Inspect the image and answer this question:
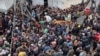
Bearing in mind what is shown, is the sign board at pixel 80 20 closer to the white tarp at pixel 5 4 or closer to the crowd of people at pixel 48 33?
the crowd of people at pixel 48 33

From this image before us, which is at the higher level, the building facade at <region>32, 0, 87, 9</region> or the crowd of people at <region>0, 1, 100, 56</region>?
the building facade at <region>32, 0, 87, 9</region>

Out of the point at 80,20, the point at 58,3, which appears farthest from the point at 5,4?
the point at 80,20

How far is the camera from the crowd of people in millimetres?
40719

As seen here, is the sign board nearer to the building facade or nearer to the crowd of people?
the crowd of people

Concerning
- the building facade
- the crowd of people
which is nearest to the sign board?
the crowd of people

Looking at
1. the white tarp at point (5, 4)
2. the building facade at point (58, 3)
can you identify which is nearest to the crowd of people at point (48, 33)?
the white tarp at point (5, 4)

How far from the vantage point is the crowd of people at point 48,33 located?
134ft

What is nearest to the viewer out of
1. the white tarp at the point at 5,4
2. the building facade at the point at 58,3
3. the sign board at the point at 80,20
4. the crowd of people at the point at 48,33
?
the crowd of people at the point at 48,33

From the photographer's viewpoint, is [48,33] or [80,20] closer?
[48,33]

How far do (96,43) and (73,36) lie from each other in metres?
2.27

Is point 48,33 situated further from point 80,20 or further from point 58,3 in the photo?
point 58,3

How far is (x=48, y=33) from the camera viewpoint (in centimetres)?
4409

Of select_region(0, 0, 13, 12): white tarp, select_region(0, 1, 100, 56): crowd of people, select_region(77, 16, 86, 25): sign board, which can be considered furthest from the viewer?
select_region(0, 0, 13, 12): white tarp

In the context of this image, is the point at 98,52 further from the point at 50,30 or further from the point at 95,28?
the point at 50,30
